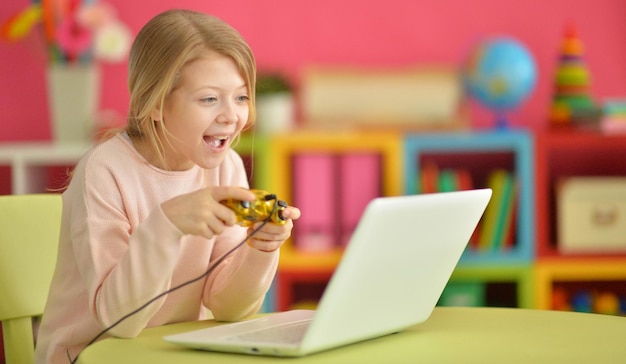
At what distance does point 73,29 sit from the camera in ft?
10.2

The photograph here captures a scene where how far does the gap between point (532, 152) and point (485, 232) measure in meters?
0.30

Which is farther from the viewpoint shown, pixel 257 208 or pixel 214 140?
pixel 214 140

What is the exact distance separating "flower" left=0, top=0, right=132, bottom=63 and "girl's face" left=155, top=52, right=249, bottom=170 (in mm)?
1804

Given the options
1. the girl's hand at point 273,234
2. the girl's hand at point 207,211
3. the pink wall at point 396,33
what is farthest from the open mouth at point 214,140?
the pink wall at point 396,33

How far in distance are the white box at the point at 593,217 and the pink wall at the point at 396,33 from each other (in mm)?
350

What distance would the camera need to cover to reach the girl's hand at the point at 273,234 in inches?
50.1

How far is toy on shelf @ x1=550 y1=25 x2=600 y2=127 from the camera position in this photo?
3195 millimetres

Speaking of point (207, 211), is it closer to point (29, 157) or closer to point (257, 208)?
point (257, 208)

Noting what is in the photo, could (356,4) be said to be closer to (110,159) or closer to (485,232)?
(485,232)

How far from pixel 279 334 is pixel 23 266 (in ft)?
1.95

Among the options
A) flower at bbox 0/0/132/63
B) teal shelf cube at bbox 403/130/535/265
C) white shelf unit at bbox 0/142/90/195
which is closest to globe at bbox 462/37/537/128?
teal shelf cube at bbox 403/130/535/265

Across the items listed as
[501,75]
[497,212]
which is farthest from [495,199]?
[501,75]

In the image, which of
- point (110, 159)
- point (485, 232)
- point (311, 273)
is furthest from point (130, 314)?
point (485, 232)

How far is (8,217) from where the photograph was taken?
1568mm
